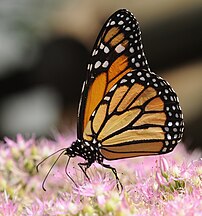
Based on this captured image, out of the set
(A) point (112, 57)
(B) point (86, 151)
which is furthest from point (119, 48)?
(B) point (86, 151)

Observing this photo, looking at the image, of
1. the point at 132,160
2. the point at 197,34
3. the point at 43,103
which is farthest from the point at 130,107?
the point at 43,103

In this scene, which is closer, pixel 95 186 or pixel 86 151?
pixel 95 186

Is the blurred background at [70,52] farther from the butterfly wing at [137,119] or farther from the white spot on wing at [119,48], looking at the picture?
the white spot on wing at [119,48]

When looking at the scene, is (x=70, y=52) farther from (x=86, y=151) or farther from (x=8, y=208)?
(x=8, y=208)

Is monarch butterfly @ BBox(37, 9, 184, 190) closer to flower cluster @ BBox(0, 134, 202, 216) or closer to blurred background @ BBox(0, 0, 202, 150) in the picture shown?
flower cluster @ BBox(0, 134, 202, 216)

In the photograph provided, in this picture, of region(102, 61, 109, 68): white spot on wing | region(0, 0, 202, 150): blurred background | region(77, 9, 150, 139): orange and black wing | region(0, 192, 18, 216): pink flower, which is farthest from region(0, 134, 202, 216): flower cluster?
region(0, 0, 202, 150): blurred background

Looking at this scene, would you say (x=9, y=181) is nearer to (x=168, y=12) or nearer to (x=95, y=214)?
(x=95, y=214)

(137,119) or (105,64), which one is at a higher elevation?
(105,64)
